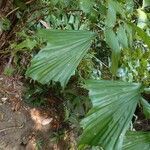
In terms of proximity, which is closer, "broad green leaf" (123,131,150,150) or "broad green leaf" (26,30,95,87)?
"broad green leaf" (123,131,150,150)

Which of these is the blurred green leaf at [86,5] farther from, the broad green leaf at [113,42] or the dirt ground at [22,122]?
the dirt ground at [22,122]

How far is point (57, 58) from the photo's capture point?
163cm

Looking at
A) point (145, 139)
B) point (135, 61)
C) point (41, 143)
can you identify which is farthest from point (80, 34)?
point (135, 61)

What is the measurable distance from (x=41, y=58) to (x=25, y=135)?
0.80m

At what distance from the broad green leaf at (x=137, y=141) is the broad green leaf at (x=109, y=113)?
100 millimetres

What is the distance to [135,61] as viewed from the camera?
2.90 metres

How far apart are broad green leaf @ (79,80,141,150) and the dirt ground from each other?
921mm

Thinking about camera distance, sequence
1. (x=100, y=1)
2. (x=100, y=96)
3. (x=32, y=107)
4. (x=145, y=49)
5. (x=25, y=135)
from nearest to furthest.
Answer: (x=100, y=96) < (x=100, y=1) < (x=25, y=135) < (x=32, y=107) < (x=145, y=49)

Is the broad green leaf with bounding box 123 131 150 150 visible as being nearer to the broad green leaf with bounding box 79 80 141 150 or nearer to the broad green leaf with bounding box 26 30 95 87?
the broad green leaf with bounding box 79 80 141 150

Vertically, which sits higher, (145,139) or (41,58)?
(41,58)

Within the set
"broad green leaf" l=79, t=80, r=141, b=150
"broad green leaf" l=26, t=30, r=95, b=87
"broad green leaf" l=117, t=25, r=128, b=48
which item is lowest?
"broad green leaf" l=79, t=80, r=141, b=150

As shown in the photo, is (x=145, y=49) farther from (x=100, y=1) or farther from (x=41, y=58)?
(x=41, y=58)

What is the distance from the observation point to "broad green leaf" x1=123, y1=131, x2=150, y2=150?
149cm

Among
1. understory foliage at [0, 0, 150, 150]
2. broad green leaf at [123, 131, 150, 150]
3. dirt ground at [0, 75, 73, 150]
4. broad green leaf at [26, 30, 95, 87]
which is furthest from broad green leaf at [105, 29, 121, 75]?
dirt ground at [0, 75, 73, 150]
